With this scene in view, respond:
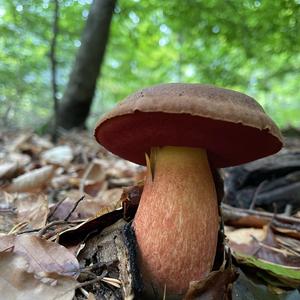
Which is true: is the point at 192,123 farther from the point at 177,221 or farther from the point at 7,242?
the point at 7,242

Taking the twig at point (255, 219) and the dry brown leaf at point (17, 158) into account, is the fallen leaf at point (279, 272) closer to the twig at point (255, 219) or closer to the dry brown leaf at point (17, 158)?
the twig at point (255, 219)

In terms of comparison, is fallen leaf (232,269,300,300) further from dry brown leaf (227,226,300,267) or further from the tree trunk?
the tree trunk

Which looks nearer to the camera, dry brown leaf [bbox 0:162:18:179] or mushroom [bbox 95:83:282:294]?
mushroom [bbox 95:83:282:294]

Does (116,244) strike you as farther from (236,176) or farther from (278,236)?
(236,176)

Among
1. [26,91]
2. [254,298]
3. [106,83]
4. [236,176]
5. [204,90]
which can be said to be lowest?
[254,298]

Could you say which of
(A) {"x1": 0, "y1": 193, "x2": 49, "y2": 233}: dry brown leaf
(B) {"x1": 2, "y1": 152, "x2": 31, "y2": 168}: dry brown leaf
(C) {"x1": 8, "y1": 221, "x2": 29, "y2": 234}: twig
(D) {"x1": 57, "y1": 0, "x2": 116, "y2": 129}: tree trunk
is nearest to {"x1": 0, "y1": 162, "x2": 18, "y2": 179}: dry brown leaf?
(A) {"x1": 0, "y1": 193, "x2": 49, "y2": 233}: dry brown leaf

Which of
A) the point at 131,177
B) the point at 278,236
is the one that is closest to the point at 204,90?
the point at 278,236

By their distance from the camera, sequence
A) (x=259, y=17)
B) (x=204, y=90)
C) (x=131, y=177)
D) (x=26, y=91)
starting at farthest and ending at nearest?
(x=26, y=91), (x=259, y=17), (x=131, y=177), (x=204, y=90)
